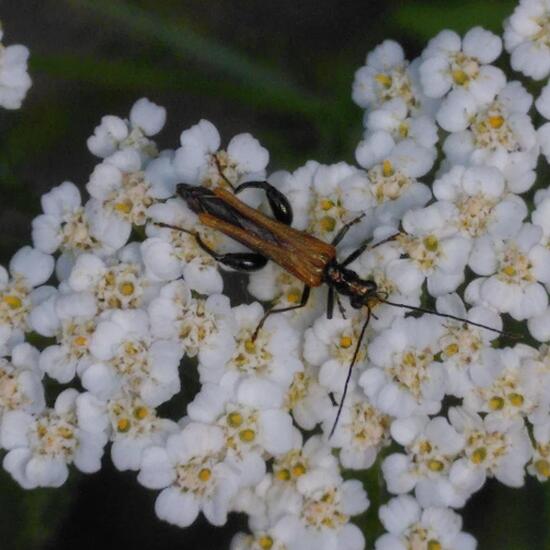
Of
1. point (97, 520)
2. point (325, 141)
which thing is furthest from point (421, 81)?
point (97, 520)

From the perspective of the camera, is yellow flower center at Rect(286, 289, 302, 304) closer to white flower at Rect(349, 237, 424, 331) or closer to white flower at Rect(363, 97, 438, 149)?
white flower at Rect(349, 237, 424, 331)

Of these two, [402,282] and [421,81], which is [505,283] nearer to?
[402,282]

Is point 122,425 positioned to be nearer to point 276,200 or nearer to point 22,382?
point 22,382

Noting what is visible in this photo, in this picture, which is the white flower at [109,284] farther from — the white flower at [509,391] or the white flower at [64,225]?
the white flower at [509,391]

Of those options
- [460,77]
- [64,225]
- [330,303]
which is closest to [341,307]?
[330,303]

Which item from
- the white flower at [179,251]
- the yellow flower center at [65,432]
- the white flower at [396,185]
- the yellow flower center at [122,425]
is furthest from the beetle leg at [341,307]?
the yellow flower center at [65,432]

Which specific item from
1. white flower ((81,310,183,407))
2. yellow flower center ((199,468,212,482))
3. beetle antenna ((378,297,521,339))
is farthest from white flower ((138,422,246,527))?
beetle antenna ((378,297,521,339))
